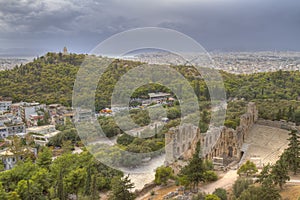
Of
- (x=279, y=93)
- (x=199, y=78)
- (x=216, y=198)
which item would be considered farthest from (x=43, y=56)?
(x=216, y=198)

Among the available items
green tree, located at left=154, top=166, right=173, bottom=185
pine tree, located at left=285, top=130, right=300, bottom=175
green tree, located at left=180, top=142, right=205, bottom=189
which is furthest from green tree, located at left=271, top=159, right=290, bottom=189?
green tree, located at left=154, top=166, right=173, bottom=185

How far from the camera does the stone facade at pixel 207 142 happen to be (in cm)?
1391

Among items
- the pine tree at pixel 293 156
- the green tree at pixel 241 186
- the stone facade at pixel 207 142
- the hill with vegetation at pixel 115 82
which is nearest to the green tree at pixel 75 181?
the stone facade at pixel 207 142

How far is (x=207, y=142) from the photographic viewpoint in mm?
14461

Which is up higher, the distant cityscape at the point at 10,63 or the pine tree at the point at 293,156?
the distant cityscape at the point at 10,63

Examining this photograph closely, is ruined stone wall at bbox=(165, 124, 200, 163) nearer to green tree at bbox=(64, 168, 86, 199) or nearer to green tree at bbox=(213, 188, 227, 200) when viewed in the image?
green tree at bbox=(213, 188, 227, 200)

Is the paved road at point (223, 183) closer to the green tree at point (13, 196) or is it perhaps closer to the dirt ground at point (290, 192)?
the dirt ground at point (290, 192)

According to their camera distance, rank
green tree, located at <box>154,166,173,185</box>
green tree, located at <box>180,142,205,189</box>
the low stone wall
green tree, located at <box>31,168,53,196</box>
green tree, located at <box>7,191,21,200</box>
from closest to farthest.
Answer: green tree, located at <box>7,191,21,200</box> < green tree, located at <box>180,142,205,189</box> < green tree, located at <box>31,168,53,196</box> < green tree, located at <box>154,166,173,185</box> < the low stone wall

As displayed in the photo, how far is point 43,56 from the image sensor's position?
45469 millimetres

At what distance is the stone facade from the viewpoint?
45.6ft

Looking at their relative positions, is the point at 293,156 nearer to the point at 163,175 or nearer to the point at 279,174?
the point at 279,174

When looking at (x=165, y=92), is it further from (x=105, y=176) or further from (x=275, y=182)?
(x=275, y=182)

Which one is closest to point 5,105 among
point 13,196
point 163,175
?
point 13,196

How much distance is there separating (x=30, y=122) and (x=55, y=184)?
1604 centimetres
